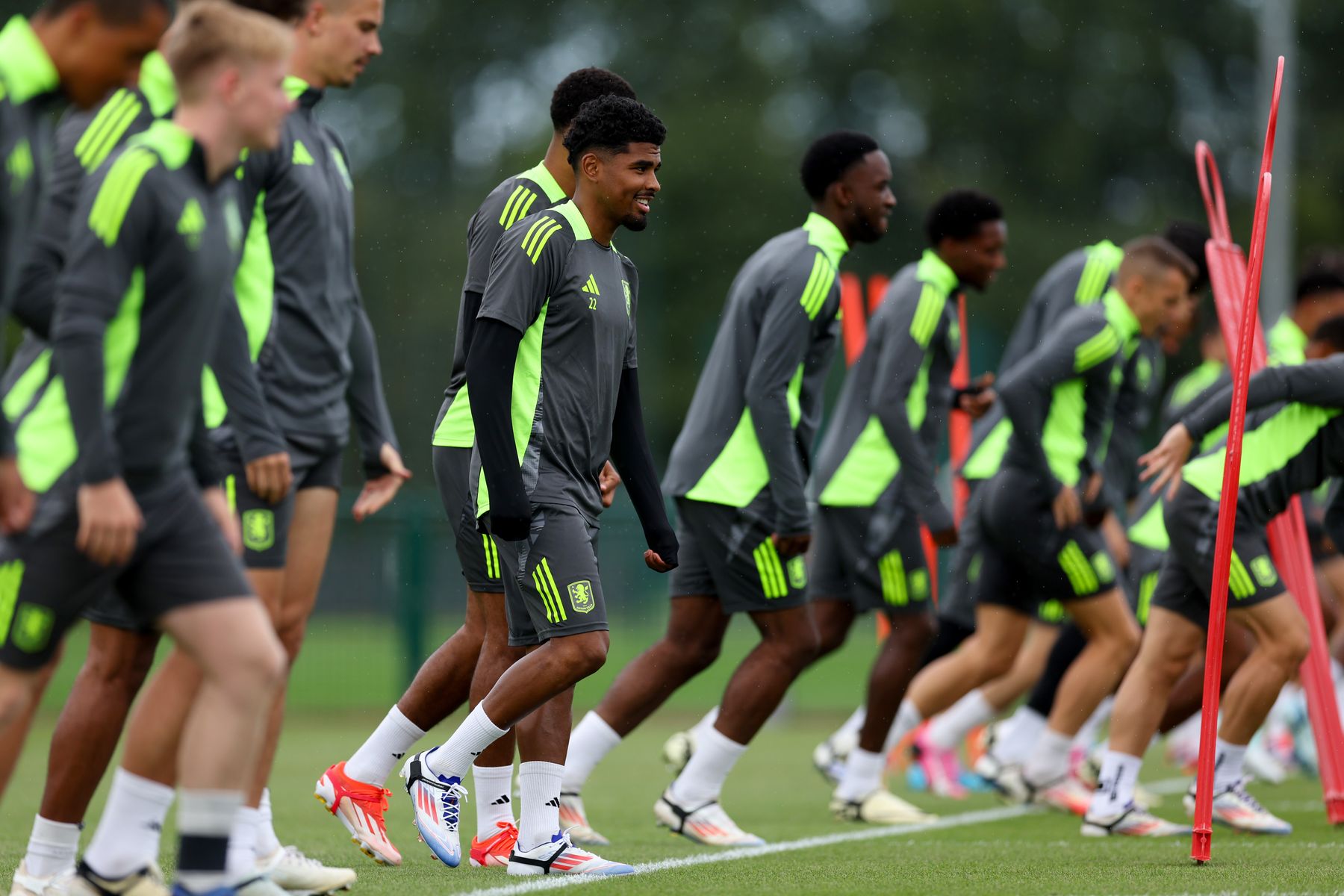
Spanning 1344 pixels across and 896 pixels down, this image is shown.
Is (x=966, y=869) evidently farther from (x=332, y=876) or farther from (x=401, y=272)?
(x=401, y=272)

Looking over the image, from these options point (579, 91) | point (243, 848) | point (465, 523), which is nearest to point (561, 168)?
point (579, 91)

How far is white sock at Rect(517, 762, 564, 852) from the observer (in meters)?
6.08

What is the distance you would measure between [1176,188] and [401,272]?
20038 mm

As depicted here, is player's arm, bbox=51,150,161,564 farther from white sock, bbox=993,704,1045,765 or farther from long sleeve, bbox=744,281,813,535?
white sock, bbox=993,704,1045,765

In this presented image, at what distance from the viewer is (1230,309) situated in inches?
320

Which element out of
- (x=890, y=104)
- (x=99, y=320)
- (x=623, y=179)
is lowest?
(x=99, y=320)

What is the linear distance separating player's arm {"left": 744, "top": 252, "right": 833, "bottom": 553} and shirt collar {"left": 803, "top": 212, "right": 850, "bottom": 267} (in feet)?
0.76

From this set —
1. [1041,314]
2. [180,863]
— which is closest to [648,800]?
[1041,314]

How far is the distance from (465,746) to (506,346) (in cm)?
131

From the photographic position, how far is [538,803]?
20.1ft

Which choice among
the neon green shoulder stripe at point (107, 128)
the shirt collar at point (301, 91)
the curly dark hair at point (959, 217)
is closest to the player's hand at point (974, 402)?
the curly dark hair at point (959, 217)

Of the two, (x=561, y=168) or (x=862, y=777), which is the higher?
(x=561, y=168)

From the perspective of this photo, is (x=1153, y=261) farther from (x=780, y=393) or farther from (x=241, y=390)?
(x=241, y=390)

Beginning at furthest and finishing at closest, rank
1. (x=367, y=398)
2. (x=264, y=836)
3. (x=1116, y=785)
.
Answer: (x=1116, y=785) → (x=367, y=398) → (x=264, y=836)
